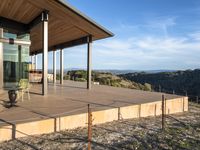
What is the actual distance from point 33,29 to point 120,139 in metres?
9.85

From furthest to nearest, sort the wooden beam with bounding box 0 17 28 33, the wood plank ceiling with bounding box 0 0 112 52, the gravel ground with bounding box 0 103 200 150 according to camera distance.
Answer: the wooden beam with bounding box 0 17 28 33 < the wood plank ceiling with bounding box 0 0 112 52 < the gravel ground with bounding box 0 103 200 150

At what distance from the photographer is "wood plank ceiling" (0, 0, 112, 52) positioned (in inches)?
423

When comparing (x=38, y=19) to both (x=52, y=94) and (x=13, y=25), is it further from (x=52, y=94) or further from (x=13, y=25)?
(x=52, y=94)

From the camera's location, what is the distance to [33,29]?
1434 cm

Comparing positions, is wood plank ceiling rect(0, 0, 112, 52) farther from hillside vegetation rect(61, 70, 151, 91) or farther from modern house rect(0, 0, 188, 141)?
hillside vegetation rect(61, 70, 151, 91)

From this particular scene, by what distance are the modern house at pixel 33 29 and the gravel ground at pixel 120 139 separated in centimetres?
529

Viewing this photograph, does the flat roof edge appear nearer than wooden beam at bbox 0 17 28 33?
Yes

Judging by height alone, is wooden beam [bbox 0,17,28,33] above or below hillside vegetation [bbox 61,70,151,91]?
above

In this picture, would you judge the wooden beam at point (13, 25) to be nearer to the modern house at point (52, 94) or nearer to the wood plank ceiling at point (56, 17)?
the modern house at point (52, 94)

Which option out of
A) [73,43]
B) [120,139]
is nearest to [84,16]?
[73,43]

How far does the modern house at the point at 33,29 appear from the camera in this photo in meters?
11.2

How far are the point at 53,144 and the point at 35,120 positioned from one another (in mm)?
1002

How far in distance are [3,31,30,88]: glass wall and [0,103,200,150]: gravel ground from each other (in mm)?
8025

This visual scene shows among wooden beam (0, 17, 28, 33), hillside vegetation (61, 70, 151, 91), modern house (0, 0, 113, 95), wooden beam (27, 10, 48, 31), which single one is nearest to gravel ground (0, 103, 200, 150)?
modern house (0, 0, 113, 95)
